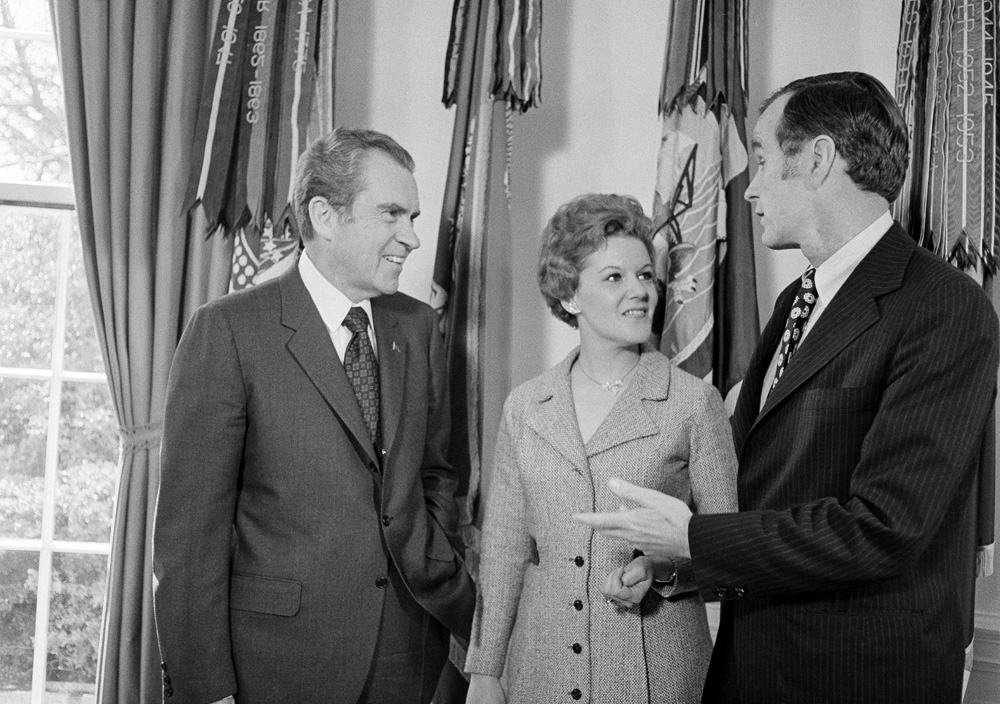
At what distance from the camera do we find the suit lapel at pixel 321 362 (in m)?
2.17

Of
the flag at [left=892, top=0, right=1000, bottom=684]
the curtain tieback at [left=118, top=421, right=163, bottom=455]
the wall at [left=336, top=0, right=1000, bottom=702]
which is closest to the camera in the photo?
the flag at [left=892, top=0, right=1000, bottom=684]

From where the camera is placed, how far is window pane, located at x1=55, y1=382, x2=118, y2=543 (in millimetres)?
3182

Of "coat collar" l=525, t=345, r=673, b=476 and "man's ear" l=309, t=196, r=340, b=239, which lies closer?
"coat collar" l=525, t=345, r=673, b=476

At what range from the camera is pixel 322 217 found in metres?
2.31

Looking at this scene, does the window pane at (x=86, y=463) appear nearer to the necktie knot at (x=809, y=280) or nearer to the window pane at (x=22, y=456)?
the window pane at (x=22, y=456)

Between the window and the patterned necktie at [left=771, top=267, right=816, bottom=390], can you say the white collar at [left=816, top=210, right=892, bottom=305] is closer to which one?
the patterned necktie at [left=771, top=267, right=816, bottom=390]

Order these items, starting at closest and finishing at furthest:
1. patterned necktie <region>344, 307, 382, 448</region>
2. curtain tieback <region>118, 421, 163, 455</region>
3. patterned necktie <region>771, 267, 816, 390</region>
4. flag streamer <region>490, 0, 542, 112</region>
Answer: patterned necktie <region>771, 267, 816, 390</region>, patterned necktie <region>344, 307, 382, 448</region>, flag streamer <region>490, 0, 542, 112</region>, curtain tieback <region>118, 421, 163, 455</region>

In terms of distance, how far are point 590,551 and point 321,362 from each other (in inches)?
28.9

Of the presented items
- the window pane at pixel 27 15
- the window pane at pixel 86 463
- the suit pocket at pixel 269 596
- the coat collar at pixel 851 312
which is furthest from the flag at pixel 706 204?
the window pane at pixel 27 15

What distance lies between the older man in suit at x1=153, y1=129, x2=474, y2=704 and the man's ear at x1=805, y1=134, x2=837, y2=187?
0.98 metres

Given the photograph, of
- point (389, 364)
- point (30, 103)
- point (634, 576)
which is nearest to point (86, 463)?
point (30, 103)

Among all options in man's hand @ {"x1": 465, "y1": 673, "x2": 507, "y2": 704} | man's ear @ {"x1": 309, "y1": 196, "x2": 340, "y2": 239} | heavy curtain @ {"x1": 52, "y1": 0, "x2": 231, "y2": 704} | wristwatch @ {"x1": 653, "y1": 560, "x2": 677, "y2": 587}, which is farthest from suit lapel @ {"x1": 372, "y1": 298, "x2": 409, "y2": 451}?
heavy curtain @ {"x1": 52, "y1": 0, "x2": 231, "y2": 704}

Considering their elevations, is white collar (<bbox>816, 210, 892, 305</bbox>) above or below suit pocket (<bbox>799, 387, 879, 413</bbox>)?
above

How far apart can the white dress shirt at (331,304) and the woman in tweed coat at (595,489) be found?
0.43 m
